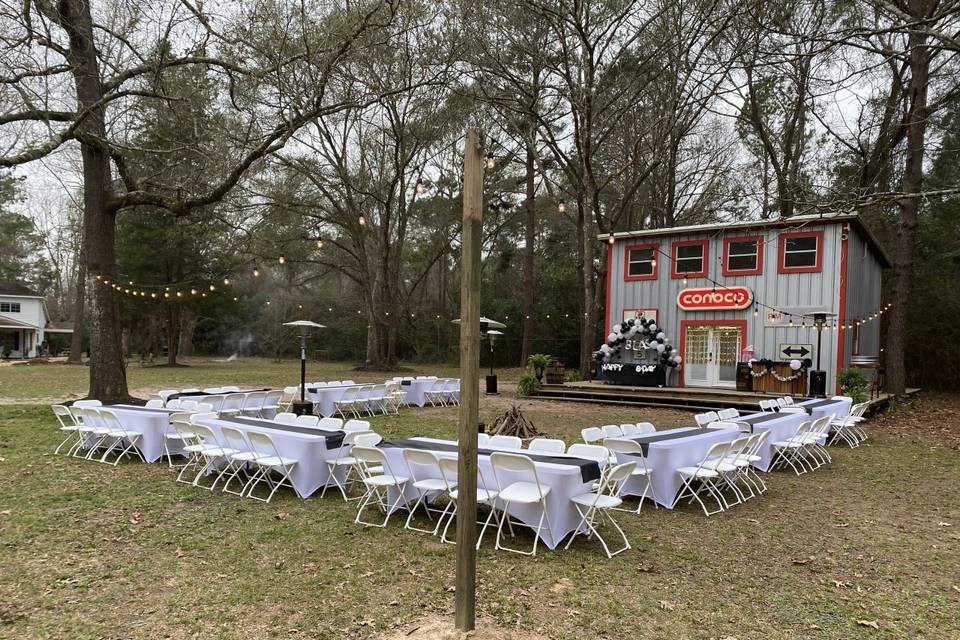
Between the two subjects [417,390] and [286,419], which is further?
[417,390]

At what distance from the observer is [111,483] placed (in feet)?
19.5

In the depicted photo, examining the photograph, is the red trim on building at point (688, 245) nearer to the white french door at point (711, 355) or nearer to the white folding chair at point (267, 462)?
the white french door at point (711, 355)

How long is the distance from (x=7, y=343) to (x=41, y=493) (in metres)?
37.4

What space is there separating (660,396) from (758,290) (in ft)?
12.1

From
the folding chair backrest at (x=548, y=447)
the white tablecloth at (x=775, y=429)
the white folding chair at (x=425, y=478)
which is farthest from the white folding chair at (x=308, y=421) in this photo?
the white tablecloth at (x=775, y=429)

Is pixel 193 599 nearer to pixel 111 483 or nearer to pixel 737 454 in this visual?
pixel 111 483

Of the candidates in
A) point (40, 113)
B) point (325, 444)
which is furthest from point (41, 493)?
point (40, 113)

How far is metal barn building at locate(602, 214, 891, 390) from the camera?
13570 millimetres

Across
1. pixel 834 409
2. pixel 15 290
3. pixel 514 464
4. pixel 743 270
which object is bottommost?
pixel 834 409

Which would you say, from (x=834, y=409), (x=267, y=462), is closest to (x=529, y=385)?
(x=834, y=409)

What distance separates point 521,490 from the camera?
4.34m

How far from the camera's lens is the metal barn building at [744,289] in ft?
44.5

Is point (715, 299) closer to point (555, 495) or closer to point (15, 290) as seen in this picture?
point (555, 495)

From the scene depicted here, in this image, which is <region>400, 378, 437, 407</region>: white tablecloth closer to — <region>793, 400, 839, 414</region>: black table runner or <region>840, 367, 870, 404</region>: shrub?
<region>793, 400, 839, 414</region>: black table runner
